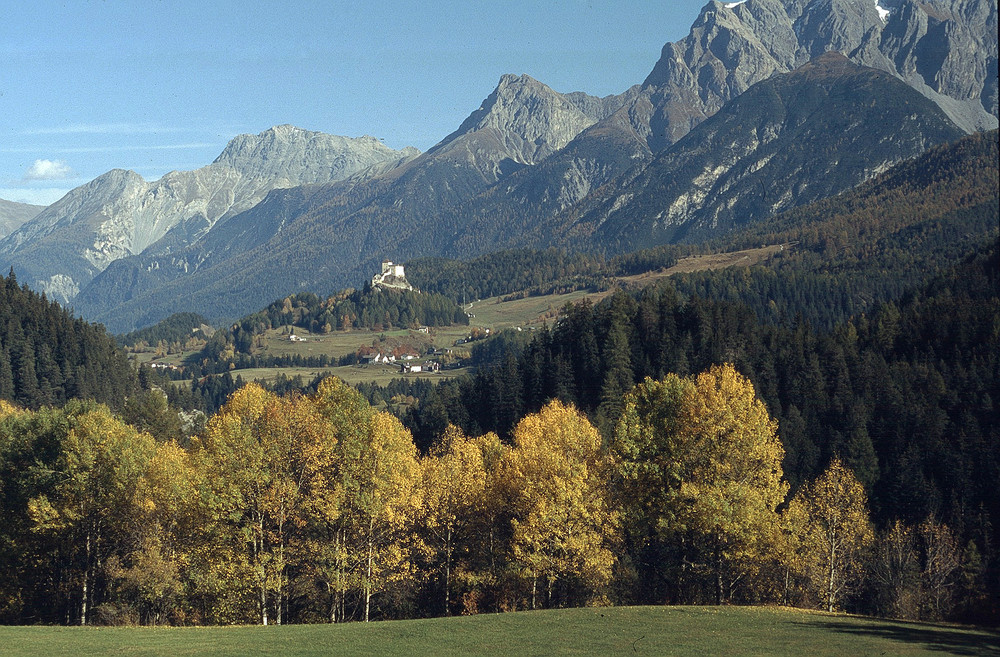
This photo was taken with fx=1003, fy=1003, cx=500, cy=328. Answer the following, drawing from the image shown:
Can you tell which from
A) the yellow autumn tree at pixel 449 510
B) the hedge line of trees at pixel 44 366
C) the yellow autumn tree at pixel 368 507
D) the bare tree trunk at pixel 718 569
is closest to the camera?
the yellow autumn tree at pixel 368 507

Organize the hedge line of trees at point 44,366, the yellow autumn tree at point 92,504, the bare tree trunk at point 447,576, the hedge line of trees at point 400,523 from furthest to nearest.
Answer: the hedge line of trees at point 44,366, the yellow autumn tree at point 92,504, the bare tree trunk at point 447,576, the hedge line of trees at point 400,523

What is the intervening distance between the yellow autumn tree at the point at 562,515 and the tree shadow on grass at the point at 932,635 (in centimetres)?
1815

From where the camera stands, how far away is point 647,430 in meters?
70.1

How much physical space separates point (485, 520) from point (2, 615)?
36286mm

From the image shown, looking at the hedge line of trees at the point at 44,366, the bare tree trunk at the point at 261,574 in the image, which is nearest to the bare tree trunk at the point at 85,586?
the bare tree trunk at the point at 261,574

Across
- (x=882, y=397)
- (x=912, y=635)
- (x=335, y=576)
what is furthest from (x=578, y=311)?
(x=912, y=635)

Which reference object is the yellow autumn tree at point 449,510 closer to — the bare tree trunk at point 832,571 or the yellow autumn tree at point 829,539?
the yellow autumn tree at point 829,539

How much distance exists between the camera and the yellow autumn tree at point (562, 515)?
65.9 meters

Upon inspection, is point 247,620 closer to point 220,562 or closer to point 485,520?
point 220,562

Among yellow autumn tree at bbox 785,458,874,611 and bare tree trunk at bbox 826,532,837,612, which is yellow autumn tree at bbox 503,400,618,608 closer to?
yellow autumn tree at bbox 785,458,874,611

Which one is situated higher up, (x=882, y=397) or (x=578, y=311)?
(x=578, y=311)

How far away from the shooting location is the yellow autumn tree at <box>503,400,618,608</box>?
65875mm

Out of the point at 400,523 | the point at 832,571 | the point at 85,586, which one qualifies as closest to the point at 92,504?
the point at 85,586

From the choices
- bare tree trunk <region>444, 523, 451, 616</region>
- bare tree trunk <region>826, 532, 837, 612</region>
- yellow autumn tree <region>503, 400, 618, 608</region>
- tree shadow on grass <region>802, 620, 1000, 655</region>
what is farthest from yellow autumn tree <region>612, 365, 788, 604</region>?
tree shadow on grass <region>802, 620, 1000, 655</region>
